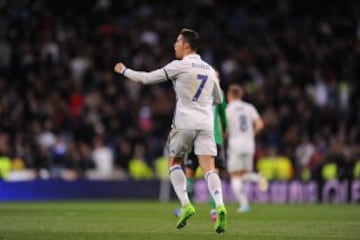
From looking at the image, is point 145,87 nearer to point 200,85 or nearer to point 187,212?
point 200,85

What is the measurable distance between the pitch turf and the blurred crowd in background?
8117 millimetres

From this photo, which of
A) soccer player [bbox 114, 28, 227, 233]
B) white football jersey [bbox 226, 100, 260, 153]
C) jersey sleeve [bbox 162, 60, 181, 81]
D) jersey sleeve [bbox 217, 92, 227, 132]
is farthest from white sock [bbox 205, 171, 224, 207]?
white football jersey [bbox 226, 100, 260, 153]

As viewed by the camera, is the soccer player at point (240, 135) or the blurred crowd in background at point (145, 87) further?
the blurred crowd in background at point (145, 87)

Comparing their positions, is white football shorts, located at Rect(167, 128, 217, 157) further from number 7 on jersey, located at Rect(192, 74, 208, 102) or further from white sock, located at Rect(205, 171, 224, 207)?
number 7 on jersey, located at Rect(192, 74, 208, 102)

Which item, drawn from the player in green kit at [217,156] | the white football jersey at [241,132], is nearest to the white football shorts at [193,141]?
the player in green kit at [217,156]

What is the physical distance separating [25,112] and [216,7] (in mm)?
7793

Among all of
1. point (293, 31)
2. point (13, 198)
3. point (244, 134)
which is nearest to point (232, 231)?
point (244, 134)

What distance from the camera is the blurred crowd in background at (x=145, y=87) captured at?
2622cm

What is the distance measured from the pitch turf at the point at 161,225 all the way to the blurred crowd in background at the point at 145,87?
8.12 meters

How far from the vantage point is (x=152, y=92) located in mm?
29031

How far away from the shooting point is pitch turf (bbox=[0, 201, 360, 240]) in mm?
11781

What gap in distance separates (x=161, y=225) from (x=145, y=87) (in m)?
15.3

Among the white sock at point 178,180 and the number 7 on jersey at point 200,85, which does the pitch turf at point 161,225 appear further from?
the number 7 on jersey at point 200,85

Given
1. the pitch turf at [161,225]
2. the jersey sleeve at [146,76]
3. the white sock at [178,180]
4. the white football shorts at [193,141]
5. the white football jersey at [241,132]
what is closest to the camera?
the pitch turf at [161,225]
